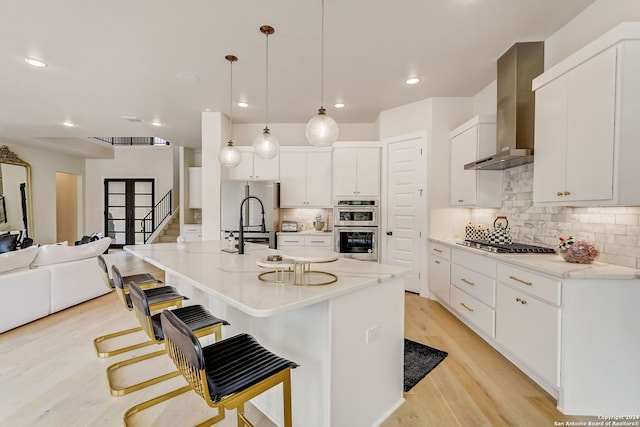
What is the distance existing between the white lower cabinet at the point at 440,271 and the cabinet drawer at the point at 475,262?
8.2 inches

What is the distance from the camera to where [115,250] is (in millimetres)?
8969

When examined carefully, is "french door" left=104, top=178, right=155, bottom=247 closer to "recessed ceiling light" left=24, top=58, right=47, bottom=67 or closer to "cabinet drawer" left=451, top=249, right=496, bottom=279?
"recessed ceiling light" left=24, top=58, right=47, bottom=67

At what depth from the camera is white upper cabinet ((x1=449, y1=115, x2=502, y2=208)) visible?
3.27m

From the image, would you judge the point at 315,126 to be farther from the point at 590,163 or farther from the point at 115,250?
the point at 115,250

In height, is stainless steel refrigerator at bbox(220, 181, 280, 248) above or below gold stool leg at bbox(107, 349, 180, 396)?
above

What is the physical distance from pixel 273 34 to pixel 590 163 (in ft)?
8.80

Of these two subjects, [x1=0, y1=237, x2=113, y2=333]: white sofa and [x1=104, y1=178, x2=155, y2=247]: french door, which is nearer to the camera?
[x1=0, y1=237, x2=113, y2=333]: white sofa

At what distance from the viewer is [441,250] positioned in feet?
12.0

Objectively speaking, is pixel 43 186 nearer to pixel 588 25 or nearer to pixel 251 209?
pixel 251 209

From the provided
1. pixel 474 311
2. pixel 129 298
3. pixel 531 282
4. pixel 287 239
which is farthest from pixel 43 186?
pixel 531 282

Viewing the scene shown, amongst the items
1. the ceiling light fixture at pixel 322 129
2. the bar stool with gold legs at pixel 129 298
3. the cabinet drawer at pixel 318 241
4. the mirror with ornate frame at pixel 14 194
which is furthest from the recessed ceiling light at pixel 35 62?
the mirror with ornate frame at pixel 14 194

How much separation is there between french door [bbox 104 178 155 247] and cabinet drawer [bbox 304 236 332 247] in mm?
6680

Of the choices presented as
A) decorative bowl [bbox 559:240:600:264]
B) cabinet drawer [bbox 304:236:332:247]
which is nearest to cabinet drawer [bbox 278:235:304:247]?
cabinet drawer [bbox 304:236:332:247]

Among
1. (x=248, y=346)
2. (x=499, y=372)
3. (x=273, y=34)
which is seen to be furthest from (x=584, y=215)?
(x=273, y=34)
